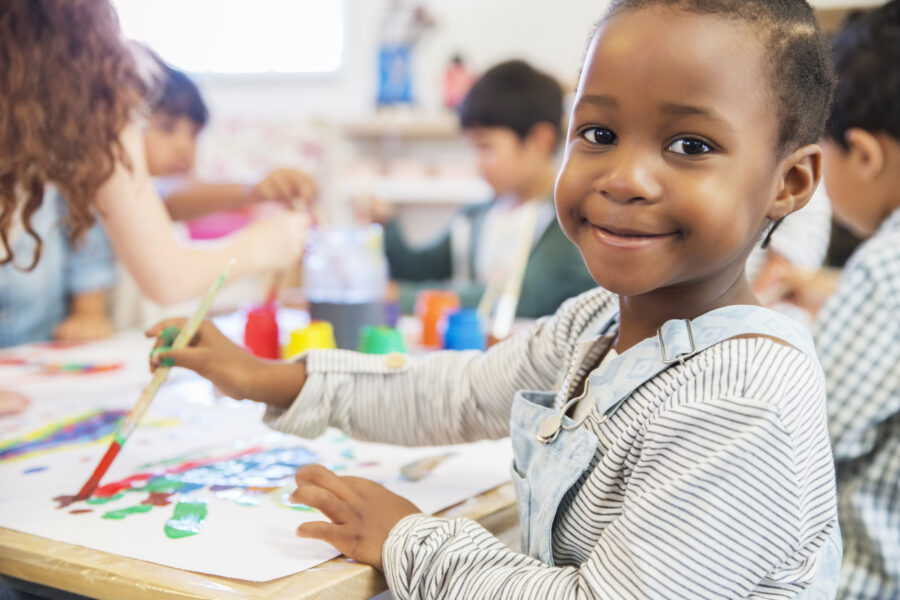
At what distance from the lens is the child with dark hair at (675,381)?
0.51 m

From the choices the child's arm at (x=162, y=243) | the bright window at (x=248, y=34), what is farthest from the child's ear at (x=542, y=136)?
the bright window at (x=248, y=34)

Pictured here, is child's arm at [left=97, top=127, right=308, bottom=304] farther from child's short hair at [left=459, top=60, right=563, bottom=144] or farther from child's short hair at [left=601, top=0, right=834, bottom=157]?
child's short hair at [left=459, top=60, right=563, bottom=144]

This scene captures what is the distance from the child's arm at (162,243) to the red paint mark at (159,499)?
54 centimetres

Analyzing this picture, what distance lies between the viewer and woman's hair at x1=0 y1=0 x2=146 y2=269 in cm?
99

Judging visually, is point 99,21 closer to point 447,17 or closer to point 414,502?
point 414,502

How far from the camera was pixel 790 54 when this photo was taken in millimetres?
579

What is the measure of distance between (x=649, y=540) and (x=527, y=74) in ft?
5.97

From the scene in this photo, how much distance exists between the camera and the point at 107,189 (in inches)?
44.0

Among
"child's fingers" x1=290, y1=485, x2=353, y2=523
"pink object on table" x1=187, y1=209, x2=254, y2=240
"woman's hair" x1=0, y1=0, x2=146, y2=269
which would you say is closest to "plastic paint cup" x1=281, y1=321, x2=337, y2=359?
"woman's hair" x1=0, y1=0, x2=146, y2=269

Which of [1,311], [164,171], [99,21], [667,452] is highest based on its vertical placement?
[99,21]

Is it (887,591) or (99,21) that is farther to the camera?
(99,21)

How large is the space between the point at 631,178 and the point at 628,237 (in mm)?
44

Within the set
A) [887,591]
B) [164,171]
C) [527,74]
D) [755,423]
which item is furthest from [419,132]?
[755,423]

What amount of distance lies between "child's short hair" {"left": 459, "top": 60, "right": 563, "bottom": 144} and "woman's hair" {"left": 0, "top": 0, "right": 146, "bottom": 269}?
1.16 meters
